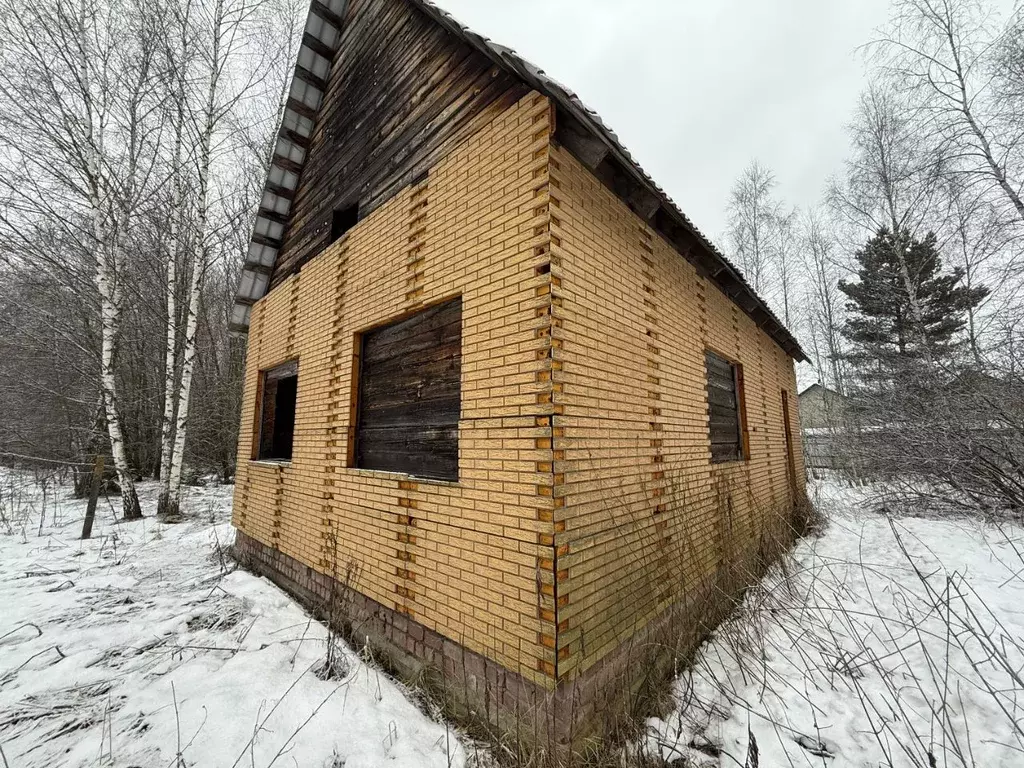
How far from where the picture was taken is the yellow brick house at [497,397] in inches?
102

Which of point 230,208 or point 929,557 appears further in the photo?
point 230,208

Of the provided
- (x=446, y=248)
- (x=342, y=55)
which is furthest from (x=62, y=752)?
(x=342, y=55)

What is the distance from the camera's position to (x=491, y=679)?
8.71 ft

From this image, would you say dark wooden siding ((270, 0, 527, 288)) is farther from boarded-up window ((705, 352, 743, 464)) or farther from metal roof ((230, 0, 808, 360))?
boarded-up window ((705, 352, 743, 464))

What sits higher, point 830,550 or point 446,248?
point 446,248

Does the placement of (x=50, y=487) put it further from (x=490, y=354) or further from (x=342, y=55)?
(x=490, y=354)

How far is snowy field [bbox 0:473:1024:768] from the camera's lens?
2428mm

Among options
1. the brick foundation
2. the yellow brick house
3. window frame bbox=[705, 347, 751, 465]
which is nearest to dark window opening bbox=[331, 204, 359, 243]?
the yellow brick house

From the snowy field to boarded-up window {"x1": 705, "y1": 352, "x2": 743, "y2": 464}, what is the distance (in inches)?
65.1

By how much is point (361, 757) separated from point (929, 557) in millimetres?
7502

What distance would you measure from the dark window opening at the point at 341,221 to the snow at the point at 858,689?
5.75m

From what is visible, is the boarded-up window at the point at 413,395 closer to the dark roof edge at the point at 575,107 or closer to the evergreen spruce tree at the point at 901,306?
the dark roof edge at the point at 575,107

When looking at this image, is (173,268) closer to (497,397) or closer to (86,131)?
(86,131)

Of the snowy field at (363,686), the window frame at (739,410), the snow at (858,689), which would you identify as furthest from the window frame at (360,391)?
the window frame at (739,410)
